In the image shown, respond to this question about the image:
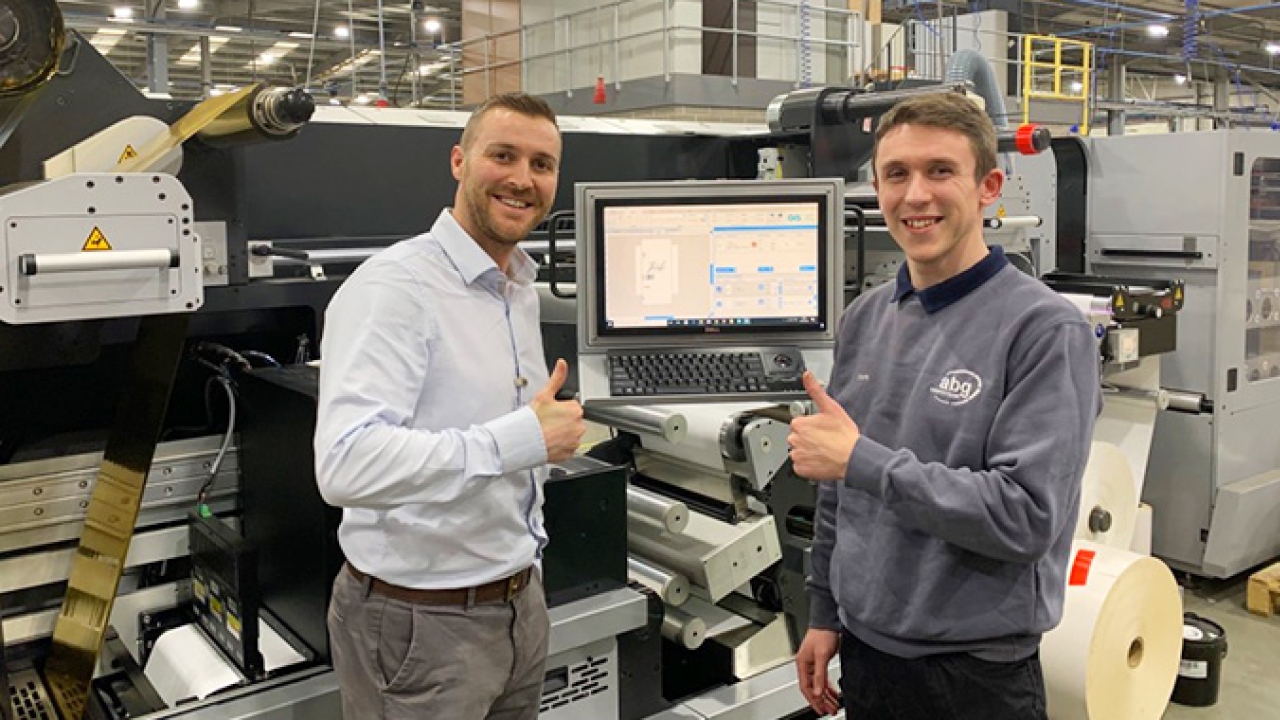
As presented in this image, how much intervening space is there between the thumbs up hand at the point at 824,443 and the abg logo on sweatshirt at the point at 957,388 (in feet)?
0.41

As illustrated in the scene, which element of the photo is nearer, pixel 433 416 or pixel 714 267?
pixel 433 416

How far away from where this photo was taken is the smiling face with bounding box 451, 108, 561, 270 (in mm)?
1576

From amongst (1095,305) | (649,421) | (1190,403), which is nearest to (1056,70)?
(1190,403)

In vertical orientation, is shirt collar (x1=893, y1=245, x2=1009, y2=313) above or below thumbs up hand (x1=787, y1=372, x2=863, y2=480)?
above

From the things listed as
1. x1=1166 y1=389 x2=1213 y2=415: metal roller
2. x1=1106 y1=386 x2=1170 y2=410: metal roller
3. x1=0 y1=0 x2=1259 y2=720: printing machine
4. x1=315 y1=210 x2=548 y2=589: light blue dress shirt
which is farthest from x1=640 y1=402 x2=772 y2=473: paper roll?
x1=1166 y1=389 x2=1213 y2=415: metal roller

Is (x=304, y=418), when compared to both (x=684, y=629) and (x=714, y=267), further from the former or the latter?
(x=684, y=629)

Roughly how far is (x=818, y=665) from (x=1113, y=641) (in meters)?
1.52

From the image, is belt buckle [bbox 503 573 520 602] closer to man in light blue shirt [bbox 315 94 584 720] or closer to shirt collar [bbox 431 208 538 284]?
man in light blue shirt [bbox 315 94 584 720]

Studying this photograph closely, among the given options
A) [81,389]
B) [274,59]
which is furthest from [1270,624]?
[274,59]

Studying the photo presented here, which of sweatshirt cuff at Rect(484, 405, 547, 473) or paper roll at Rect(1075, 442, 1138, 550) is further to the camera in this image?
paper roll at Rect(1075, 442, 1138, 550)

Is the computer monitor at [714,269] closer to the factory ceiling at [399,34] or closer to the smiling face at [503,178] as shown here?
the smiling face at [503,178]

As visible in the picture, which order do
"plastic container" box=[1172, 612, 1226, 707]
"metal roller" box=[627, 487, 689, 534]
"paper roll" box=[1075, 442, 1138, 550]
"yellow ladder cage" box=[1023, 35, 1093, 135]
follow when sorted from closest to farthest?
"metal roller" box=[627, 487, 689, 534] → "paper roll" box=[1075, 442, 1138, 550] → "plastic container" box=[1172, 612, 1226, 707] → "yellow ladder cage" box=[1023, 35, 1093, 135]

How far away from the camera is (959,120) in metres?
1.47

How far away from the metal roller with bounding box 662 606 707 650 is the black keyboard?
0.71 metres
